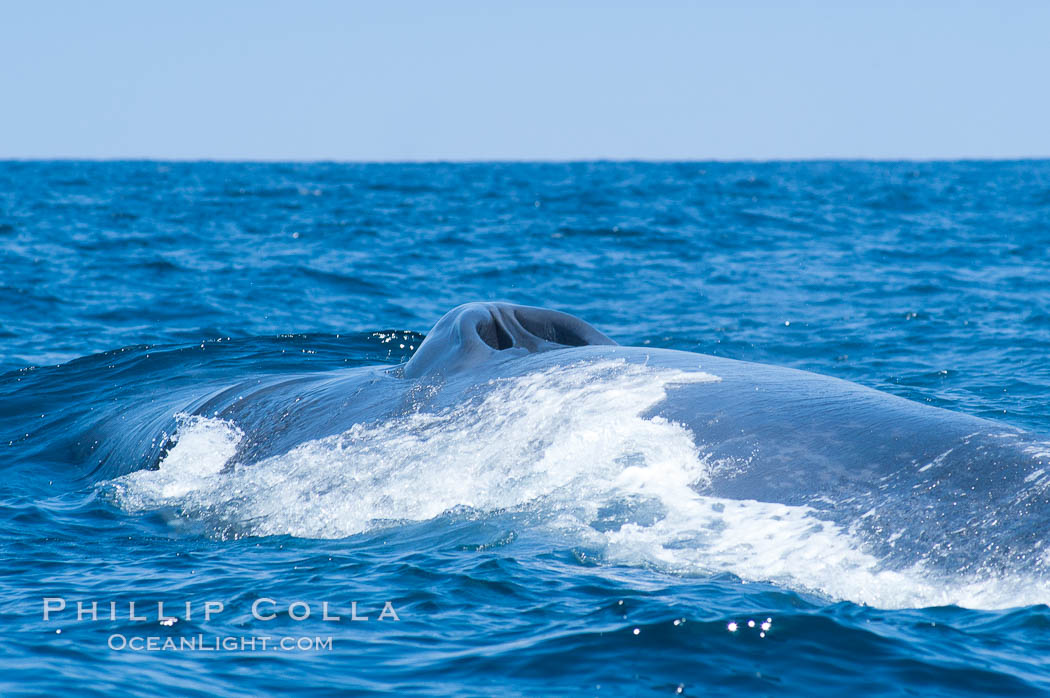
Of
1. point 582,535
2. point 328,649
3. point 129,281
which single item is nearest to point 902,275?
point 129,281

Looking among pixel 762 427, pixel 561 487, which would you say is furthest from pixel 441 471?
pixel 762 427

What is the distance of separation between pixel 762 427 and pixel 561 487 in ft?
4.16

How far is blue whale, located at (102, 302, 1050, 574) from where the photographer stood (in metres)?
6.22

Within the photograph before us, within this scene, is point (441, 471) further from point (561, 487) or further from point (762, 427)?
point (762, 427)

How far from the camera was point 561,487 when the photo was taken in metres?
7.52

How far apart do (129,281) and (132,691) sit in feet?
58.4

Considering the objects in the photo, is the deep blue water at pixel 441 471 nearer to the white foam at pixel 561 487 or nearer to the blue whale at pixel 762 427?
the white foam at pixel 561 487

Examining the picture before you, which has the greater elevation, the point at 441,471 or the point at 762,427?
the point at 762,427

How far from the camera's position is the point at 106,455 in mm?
10391

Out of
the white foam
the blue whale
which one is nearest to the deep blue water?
the white foam

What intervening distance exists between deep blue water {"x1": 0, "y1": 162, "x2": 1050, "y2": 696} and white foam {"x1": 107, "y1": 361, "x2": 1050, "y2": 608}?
3 cm

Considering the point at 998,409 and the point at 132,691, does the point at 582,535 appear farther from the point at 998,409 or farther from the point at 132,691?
the point at 998,409

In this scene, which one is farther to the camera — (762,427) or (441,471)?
(441,471)

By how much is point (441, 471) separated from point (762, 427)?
2.05 m
